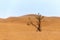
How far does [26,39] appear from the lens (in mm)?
14484

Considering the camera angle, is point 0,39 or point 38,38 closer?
point 0,39

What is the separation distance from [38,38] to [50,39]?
0.85 metres

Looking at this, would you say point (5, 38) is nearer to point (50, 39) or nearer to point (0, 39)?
point (0, 39)

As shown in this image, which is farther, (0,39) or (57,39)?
(57,39)

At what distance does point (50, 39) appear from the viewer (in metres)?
14.8

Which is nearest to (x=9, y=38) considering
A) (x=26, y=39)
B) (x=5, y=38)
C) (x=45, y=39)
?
(x=5, y=38)

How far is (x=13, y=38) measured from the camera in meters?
14.6

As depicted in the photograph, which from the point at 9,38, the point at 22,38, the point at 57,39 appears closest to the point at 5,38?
→ the point at 9,38

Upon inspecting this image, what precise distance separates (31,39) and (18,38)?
896 millimetres

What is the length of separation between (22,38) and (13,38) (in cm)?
62

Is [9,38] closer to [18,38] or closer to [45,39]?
[18,38]

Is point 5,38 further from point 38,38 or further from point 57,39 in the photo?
point 57,39

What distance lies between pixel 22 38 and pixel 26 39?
1.17ft

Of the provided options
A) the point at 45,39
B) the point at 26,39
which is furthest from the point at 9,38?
the point at 45,39
